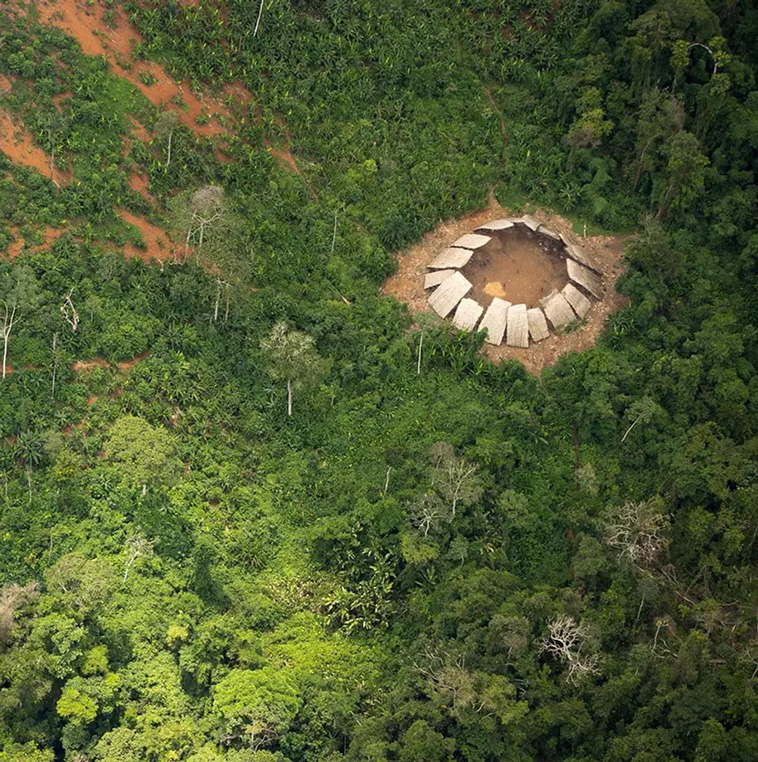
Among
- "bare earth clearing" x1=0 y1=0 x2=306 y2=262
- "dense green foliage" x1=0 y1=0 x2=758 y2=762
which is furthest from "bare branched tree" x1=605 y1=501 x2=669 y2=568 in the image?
"bare earth clearing" x1=0 y1=0 x2=306 y2=262

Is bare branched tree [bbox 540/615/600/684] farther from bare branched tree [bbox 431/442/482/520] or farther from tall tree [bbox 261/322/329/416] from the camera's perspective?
tall tree [bbox 261/322/329/416]

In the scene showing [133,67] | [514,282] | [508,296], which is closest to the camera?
[508,296]

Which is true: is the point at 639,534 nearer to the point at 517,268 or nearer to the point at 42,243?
the point at 517,268

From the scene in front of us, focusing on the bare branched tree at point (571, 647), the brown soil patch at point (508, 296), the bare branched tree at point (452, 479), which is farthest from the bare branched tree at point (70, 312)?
the bare branched tree at point (571, 647)

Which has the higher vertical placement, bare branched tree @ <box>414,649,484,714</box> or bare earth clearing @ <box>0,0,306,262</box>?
bare earth clearing @ <box>0,0,306,262</box>

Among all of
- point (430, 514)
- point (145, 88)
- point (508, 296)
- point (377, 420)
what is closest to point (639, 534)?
point (430, 514)

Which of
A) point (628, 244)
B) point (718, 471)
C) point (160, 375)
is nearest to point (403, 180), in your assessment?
point (628, 244)

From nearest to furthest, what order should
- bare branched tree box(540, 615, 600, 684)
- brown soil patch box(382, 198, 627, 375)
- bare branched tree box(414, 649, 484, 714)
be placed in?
bare branched tree box(414, 649, 484, 714)
bare branched tree box(540, 615, 600, 684)
brown soil patch box(382, 198, 627, 375)
